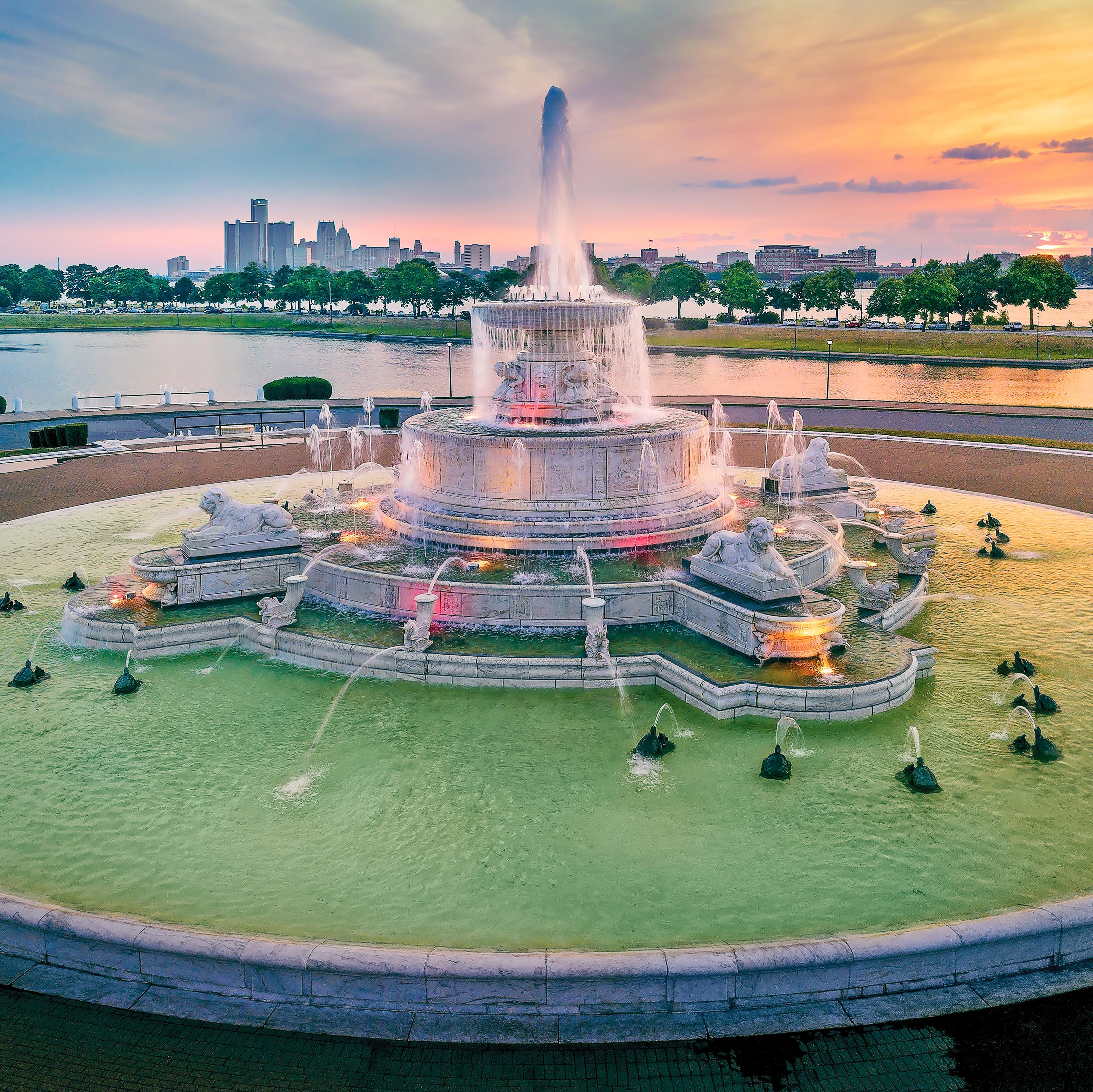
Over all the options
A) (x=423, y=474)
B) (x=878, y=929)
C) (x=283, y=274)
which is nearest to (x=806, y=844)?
(x=878, y=929)

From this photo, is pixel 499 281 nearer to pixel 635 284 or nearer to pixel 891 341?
pixel 635 284

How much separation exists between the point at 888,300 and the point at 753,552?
116 meters

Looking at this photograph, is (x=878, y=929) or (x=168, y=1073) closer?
(x=168, y=1073)

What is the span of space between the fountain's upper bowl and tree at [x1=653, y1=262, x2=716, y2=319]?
4274 inches

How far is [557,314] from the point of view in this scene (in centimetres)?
2034

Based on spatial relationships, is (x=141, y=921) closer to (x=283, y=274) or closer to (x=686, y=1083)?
(x=686, y=1083)

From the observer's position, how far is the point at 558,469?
18.8 m

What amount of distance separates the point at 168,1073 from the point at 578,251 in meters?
21.8

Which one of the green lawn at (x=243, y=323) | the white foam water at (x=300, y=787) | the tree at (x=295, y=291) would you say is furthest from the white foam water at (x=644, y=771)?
the tree at (x=295, y=291)

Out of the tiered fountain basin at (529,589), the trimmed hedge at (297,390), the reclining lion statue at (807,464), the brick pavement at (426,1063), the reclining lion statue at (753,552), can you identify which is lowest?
the brick pavement at (426,1063)

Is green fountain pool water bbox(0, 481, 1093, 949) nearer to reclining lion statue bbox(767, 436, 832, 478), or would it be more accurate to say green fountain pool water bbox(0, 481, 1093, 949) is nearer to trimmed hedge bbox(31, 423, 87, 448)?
reclining lion statue bbox(767, 436, 832, 478)

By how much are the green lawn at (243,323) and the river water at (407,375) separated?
11587 millimetres

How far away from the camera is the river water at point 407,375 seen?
6172cm

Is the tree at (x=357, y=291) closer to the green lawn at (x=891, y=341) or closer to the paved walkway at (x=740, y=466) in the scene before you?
the green lawn at (x=891, y=341)
